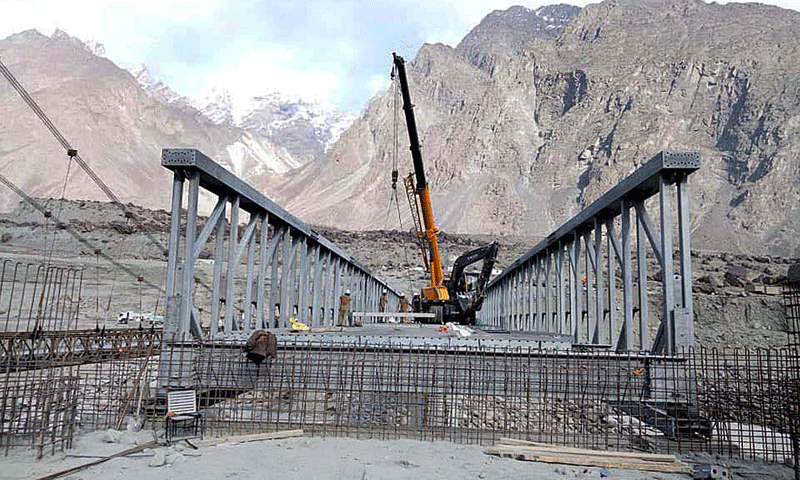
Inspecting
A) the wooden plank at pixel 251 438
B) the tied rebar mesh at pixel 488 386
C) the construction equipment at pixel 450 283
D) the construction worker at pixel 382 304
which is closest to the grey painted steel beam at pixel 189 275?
the tied rebar mesh at pixel 488 386

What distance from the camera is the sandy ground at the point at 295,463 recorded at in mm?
7379

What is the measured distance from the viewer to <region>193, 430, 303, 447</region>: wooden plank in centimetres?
875

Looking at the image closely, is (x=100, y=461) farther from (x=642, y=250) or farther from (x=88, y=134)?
(x=88, y=134)

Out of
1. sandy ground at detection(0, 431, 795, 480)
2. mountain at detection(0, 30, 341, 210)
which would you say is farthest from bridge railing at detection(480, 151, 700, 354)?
mountain at detection(0, 30, 341, 210)

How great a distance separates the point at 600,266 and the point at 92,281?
35446 mm

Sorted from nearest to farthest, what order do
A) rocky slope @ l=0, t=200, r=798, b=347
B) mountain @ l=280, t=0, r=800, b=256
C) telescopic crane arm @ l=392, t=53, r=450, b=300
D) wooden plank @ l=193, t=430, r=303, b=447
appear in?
wooden plank @ l=193, t=430, r=303, b=447 → telescopic crane arm @ l=392, t=53, r=450, b=300 → rocky slope @ l=0, t=200, r=798, b=347 → mountain @ l=280, t=0, r=800, b=256

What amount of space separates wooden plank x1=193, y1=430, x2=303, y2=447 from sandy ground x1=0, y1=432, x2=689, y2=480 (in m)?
0.13

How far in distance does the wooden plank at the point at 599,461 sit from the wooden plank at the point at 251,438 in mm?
2874

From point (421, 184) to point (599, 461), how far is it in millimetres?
24729

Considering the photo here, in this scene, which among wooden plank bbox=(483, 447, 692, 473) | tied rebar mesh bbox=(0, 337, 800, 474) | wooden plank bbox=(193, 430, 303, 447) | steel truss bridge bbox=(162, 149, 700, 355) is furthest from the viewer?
steel truss bridge bbox=(162, 149, 700, 355)

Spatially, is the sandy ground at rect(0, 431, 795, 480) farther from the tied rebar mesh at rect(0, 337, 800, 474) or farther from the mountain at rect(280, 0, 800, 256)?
the mountain at rect(280, 0, 800, 256)

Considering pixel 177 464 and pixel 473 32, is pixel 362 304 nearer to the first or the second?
pixel 177 464

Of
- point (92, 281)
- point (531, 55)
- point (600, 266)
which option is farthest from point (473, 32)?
point (600, 266)

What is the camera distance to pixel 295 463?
7891 mm
